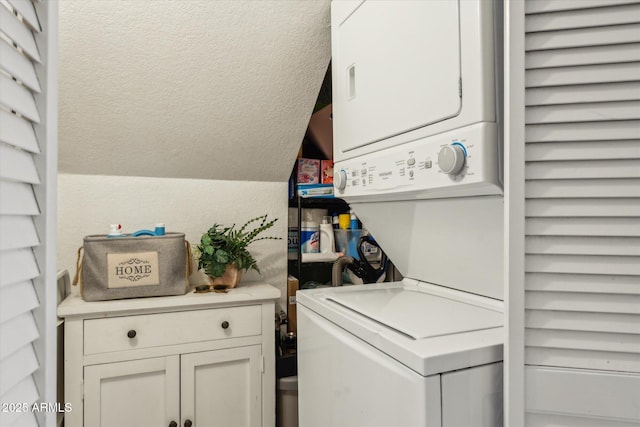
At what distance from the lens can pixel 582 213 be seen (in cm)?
81

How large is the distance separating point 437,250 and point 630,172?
2.31 ft

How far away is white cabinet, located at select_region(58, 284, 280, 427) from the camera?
162 cm

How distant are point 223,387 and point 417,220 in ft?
4.21

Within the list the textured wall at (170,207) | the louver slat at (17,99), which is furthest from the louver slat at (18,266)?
the textured wall at (170,207)

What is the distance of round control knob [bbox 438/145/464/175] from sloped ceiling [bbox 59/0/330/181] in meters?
1.21

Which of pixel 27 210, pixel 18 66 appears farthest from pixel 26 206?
pixel 18 66

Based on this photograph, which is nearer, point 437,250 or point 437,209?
point 437,209

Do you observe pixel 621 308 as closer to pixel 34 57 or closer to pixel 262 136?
pixel 34 57

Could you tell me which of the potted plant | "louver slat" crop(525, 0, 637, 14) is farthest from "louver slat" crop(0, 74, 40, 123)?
the potted plant

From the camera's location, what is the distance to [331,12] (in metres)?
1.79

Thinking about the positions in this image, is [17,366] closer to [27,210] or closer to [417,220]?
[27,210]

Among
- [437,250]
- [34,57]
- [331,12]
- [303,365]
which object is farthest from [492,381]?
[331,12]

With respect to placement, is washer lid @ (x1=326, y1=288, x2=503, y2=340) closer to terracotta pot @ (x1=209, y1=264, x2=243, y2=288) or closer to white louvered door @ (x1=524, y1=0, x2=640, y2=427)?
white louvered door @ (x1=524, y1=0, x2=640, y2=427)

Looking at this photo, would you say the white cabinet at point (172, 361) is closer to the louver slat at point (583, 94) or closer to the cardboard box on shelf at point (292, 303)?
the cardboard box on shelf at point (292, 303)
